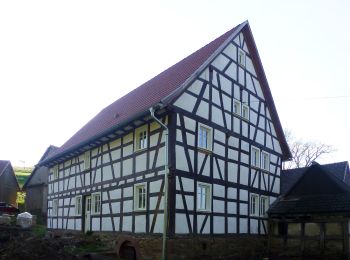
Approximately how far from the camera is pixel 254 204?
21.4 metres

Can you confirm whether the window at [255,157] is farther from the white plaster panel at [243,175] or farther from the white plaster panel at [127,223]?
the white plaster panel at [127,223]

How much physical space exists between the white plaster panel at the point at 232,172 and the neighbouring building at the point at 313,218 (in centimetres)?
356

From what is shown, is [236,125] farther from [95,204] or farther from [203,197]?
[95,204]

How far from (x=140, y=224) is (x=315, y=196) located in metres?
9.04

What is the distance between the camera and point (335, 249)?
60.8ft

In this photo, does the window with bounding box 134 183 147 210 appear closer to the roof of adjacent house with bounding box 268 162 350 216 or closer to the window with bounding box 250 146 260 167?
the window with bounding box 250 146 260 167

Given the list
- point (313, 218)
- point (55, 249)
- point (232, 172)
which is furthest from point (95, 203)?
point (313, 218)

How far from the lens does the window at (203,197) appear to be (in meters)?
17.2

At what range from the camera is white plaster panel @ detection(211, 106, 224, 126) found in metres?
18.7

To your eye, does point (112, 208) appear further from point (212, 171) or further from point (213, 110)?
point (213, 110)

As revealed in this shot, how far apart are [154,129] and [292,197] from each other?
29.7 ft

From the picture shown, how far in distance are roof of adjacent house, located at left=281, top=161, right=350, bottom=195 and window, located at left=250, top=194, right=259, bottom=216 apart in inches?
96.1

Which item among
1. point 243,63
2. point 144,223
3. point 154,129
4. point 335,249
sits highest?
point 243,63

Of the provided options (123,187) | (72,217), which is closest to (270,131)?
(123,187)
